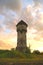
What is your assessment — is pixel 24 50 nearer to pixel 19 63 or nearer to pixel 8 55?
pixel 8 55

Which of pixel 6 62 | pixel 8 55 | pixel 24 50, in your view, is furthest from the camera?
pixel 24 50

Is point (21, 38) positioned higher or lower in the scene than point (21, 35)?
lower

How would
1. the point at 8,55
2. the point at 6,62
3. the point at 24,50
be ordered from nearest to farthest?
the point at 6,62, the point at 8,55, the point at 24,50

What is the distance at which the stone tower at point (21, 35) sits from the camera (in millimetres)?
19594

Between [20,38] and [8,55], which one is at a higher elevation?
[20,38]

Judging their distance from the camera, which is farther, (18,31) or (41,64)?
(18,31)

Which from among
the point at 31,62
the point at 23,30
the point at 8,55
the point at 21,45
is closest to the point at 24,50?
the point at 21,45

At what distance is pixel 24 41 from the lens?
19734 mm

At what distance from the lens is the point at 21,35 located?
65.0 ft

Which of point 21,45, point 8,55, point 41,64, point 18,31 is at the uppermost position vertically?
point 18,31

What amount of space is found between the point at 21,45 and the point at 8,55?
3.75m

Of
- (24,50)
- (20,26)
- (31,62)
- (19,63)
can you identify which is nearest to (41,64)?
(31,62)

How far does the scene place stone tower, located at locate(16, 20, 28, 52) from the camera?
19.6 m

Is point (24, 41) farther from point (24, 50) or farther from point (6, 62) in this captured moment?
point (6, 62)
